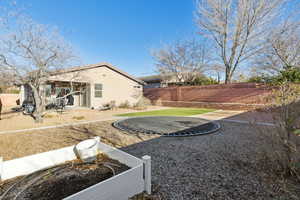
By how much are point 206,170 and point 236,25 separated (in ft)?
56.0

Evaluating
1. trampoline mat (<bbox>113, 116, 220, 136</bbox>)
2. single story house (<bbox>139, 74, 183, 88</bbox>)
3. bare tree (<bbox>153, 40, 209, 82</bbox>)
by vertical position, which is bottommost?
trampoline mat (<bbox>113, 116, 220, 136</bbox>)

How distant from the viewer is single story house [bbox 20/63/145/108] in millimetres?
12588

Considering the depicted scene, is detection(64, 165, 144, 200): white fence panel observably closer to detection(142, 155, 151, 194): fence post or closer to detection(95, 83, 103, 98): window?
detection(142, 155, 151, 194): fence post

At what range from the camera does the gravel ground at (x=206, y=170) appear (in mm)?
2199

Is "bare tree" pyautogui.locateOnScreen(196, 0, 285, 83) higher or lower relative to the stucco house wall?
higher

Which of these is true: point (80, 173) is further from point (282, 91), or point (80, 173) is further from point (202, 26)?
point (202, 26)

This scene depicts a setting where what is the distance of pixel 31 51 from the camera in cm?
680

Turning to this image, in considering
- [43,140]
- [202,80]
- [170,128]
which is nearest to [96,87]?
[43,140]

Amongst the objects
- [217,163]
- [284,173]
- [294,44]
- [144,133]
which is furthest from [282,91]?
[294,44]

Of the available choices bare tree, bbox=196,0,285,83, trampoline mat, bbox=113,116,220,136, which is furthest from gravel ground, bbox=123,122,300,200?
bare tree, bbox=196,0,285,83

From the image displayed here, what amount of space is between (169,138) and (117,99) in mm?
10959

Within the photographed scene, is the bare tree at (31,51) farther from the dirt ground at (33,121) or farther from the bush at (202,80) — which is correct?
the bush at (202,80)

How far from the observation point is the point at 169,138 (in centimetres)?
504

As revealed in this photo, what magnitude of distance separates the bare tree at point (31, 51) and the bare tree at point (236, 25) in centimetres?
1520
